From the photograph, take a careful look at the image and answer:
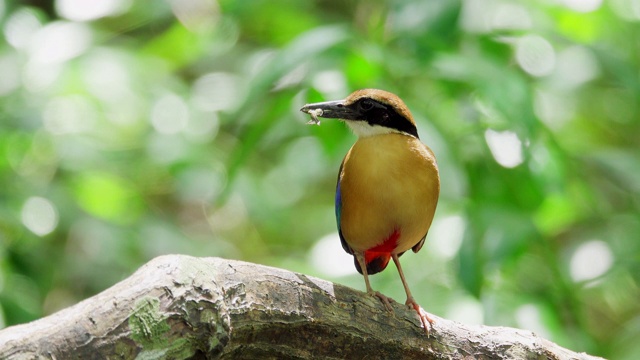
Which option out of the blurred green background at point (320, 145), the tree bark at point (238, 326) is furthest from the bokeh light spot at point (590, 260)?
the tree bark at point (238, 326)

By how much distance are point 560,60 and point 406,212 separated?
2.80 metres

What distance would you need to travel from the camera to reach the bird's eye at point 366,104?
362 centimetres

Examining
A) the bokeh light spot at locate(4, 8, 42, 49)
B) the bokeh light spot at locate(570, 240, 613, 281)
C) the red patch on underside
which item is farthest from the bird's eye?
the bokeh light spot at locate(4, 8, 42, 49)

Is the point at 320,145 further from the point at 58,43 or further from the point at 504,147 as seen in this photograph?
the point at 58,43

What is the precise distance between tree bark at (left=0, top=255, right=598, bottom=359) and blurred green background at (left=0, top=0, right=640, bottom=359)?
681 millimetres

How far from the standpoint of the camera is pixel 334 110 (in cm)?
362

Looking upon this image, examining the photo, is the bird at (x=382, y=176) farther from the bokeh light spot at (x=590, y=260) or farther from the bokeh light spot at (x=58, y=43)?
the bokeh light spot at (x=58, y=43)

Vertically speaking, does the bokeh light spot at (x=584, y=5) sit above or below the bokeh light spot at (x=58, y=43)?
below

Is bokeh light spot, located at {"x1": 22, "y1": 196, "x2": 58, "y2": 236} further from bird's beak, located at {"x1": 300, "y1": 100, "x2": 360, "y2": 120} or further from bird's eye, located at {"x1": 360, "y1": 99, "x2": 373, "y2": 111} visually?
bird's eye, located at {"x1": 360, "y1": 99, "x2": 373, "y2": 111}

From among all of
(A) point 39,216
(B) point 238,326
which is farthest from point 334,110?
(A) point 39,216

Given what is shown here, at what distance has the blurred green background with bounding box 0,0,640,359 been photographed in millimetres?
3982

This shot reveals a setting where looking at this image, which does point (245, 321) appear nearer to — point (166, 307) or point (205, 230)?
point (166, 307)

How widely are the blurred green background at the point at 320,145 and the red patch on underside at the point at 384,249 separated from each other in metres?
0.31

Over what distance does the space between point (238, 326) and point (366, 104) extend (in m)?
1.31
